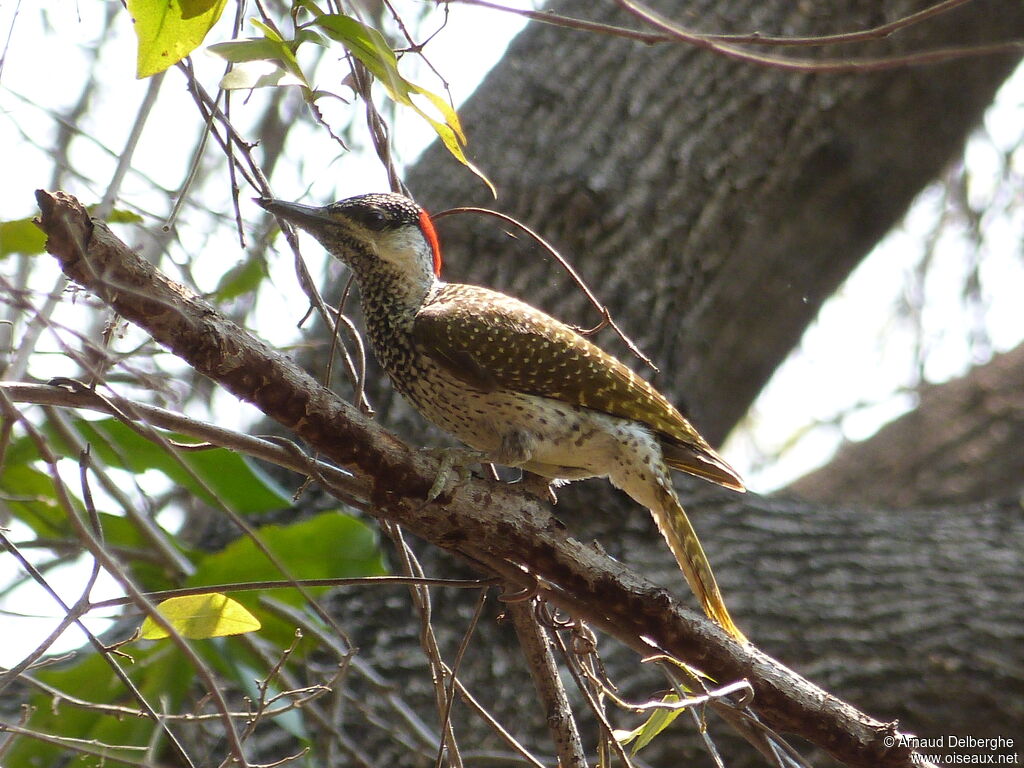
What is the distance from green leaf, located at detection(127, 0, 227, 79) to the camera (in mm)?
1804

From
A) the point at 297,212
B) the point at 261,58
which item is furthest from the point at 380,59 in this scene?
the point at 297,212

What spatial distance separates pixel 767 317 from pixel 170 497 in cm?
284

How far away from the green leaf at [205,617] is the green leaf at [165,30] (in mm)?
979

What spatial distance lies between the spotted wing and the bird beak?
1.24 ft

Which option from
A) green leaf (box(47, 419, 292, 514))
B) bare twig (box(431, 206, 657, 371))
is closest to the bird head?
bare twig (box(431, 206, 657, 371))

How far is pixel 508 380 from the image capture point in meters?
2.88

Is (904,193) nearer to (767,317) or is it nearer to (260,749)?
(767,317)

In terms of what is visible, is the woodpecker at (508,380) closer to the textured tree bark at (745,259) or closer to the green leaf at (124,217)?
the green leaf at (124,217)

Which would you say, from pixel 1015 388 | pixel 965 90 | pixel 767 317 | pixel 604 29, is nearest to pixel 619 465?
pixel 604 29

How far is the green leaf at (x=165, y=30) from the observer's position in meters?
1.80

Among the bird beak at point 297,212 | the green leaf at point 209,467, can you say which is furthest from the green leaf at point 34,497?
the bird beak at point 297,212

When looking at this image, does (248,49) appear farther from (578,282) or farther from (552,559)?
(552,559)

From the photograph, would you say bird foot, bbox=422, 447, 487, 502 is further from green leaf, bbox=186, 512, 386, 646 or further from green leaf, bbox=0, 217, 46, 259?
green leaf, bbox=0, 217, 46, 259

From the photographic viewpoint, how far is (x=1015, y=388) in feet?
18.6
